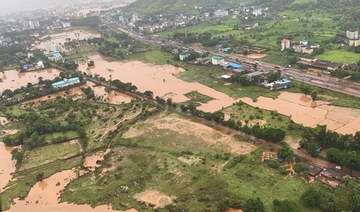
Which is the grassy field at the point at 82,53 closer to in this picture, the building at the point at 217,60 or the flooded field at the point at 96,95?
the flooded field at the point at 96,95

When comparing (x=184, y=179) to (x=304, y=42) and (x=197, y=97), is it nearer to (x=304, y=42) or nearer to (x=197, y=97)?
(x=197, y=97)

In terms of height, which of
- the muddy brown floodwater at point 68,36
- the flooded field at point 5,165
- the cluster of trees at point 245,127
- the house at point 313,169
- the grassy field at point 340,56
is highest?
the cluster of trees at point 245,127

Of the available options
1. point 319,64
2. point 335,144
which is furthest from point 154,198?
point 319,64

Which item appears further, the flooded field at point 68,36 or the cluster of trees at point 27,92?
the flooded field at point 68,36

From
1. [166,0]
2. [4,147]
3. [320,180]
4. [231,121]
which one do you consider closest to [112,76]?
[4,147]

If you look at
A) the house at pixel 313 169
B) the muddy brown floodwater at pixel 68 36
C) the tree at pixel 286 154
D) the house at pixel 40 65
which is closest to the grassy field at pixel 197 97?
the tree at pixel 286 154
